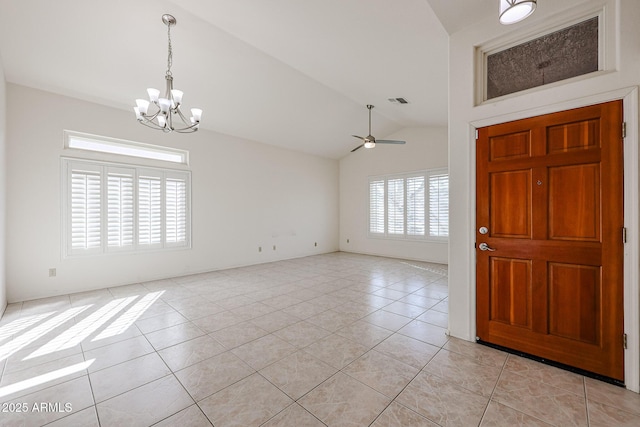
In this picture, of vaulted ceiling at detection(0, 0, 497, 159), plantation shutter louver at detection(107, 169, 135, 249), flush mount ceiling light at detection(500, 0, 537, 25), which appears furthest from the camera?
plantation shutter louver at detection(107, 169, 135, 249)

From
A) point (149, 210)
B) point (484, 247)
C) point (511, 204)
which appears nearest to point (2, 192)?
point (149, 210)

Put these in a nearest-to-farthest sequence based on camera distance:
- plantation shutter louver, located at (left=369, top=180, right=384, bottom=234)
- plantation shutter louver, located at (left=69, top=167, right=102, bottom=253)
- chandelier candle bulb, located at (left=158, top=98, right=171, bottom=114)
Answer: chandelier candle bulb, located at (left=158, top=98, right=171, bottom=114), plantation shutter louver, located at (left=69, top=167, right=102, bottom=253), plantation shutter louver, located at (left=369, top=180, right=384, bottom=234)

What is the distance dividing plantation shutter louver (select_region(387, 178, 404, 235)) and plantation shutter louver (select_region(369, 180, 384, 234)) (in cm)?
24

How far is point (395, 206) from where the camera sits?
7727 millimetres

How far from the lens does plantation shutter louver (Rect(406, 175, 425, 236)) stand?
713cm

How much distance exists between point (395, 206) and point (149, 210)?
20.4ft

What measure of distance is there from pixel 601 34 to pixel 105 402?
468 cm

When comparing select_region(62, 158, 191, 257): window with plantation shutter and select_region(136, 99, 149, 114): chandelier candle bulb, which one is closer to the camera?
select_region(136, 99, 149, 114): chandelier candle bulb

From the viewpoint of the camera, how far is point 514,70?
8.21ft

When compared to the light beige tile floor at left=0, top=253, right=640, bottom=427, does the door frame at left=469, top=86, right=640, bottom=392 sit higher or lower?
higher

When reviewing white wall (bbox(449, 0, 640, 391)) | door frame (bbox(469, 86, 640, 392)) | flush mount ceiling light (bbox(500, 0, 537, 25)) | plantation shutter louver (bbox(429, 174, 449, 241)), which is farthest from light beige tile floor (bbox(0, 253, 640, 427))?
plantation shutter louver (bbox(429, 174, 449, 241))

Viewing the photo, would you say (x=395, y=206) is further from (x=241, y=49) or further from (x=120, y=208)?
(x=120, y=208)

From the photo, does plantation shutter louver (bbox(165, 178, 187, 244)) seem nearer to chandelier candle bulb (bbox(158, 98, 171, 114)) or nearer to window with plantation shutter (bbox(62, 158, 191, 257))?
window with plantation shutter (bbox(62, 158, 191, 257))

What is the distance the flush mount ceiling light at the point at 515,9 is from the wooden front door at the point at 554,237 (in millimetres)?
1106
